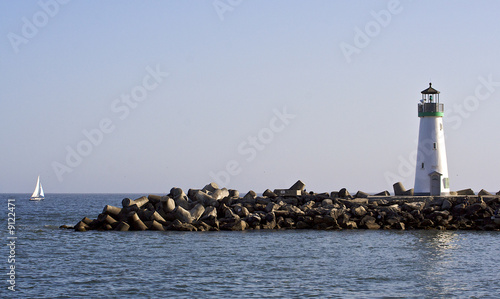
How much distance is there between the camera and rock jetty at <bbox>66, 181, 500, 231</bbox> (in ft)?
112

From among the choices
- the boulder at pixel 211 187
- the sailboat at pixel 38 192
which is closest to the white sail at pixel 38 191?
the sailboat at pixel 38 192

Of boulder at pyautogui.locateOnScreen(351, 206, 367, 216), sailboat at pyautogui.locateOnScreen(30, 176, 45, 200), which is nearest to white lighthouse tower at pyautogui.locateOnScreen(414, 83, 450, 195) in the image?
boulder at pyautogui.locateOnScreen(351, 206, 367, 216)

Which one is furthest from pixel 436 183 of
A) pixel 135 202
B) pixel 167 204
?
pixel 135 202

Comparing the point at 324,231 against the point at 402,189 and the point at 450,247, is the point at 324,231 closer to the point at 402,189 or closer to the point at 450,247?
the point at 450,247

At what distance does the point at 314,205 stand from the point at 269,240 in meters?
7.72

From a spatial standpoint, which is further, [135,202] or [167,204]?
[135,202]

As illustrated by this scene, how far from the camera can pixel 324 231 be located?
112 feet

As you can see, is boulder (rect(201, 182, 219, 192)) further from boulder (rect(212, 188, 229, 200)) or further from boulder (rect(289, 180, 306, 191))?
boulder (rect(289, 180, 306, 191))

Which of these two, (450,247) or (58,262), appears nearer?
(58,262)

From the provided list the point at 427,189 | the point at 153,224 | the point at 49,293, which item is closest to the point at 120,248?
the point at 153,224

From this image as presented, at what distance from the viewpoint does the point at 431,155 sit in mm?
40219

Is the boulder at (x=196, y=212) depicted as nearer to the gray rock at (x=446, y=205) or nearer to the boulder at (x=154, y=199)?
the boulder at (x=154, y=199)

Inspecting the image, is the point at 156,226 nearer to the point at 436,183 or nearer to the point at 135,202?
the point at 135,202

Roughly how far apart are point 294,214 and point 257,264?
1193 cm
